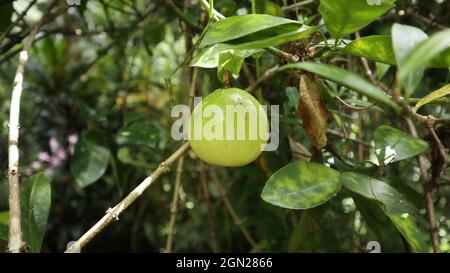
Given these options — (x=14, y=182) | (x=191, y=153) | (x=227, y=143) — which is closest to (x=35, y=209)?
(x=14, y=182)

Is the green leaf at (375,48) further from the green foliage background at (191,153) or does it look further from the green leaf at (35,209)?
the green leaf at (35,209)

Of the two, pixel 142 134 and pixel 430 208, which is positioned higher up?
pixel 142 134

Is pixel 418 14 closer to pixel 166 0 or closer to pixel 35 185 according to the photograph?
pixel 166 0

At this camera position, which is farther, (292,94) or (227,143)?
(292,94)

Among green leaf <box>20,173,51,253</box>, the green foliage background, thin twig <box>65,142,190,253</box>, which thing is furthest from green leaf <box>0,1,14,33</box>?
thin twig <box>65,142,190,253</box>

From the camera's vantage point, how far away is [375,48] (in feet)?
1.78

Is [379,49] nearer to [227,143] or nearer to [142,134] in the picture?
[227,143]

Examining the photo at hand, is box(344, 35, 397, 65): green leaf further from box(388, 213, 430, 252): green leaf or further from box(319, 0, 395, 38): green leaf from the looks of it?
box(388, 213, 430, 252): green leaf

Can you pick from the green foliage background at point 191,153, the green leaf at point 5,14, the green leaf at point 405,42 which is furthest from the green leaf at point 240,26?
the green leaf at point 5,14

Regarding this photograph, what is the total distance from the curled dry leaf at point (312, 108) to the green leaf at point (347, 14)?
94mm

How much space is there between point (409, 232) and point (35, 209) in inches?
18.5

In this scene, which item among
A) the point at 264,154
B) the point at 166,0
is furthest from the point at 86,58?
the point at 264,154

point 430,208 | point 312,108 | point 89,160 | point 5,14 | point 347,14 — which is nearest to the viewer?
point 347,14
